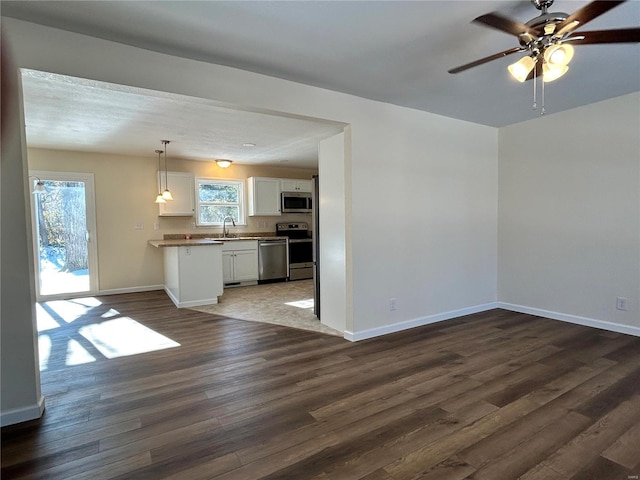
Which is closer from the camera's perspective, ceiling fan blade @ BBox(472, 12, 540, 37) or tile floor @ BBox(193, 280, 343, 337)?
ceiling fan blade @ BBox(472, 12, 540, 37)

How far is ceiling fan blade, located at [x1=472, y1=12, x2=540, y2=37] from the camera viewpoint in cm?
163

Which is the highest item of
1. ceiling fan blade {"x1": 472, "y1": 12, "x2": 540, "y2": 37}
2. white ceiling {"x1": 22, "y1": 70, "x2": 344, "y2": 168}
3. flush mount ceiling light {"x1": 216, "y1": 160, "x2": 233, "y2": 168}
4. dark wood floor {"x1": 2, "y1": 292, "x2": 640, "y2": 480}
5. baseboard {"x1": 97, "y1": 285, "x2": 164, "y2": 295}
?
white ceiling {"x1": 22, "y1": 70, "x2": 344, "y2": 168}

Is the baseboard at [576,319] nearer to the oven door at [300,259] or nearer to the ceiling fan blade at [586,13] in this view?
the ceiling fan blade at [586,13]

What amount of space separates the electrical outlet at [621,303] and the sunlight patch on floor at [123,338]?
465 cm

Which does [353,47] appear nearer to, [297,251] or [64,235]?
[297,251]

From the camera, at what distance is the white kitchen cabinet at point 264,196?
6.81 meters

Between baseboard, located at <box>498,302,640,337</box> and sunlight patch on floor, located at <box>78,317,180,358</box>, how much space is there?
422cm

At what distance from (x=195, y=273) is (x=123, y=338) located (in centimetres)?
151

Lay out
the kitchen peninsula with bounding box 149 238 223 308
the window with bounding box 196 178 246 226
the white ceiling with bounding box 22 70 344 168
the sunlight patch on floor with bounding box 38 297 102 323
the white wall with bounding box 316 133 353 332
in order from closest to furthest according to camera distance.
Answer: the white ceiling with bounding box 22 70 344 168 → the white wall with bounding box 316 133 353 332 → the sunlight patch on floor with bounding box 38 297 102 323 → the kitchen peninsula with bounding box 149 238 223 308 → the window with bounding box 196 178 246 226

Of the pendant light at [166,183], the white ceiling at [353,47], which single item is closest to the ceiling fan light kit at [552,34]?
the white ceiling at [353,47]

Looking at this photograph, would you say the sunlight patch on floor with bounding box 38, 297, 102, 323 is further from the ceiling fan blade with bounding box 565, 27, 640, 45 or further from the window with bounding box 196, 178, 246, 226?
the ceiling fan blade with bounding box 565, 27, 640, 45

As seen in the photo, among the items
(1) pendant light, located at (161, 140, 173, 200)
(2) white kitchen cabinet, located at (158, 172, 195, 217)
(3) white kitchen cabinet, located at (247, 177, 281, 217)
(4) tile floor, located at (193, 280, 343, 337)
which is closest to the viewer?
(4) tile floor, located at (193, 280, 343, 337)

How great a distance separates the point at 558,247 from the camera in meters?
3.95

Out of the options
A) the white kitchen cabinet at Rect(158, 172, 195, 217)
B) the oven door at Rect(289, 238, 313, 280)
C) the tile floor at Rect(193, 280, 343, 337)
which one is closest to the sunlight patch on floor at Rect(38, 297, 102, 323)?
the tile floor at Rect(193, 280, 343, 337)
